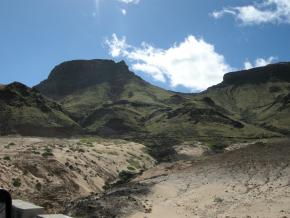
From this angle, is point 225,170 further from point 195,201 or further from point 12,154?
point 12,154

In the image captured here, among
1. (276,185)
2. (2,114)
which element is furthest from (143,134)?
(276,185)

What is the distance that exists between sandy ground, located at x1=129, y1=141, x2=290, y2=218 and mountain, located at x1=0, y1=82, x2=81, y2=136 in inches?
2115

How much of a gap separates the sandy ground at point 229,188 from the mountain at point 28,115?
176 ft

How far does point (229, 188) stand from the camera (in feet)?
123

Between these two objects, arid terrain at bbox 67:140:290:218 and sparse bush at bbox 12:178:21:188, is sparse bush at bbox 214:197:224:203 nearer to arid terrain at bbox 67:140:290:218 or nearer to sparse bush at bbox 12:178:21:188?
arid terrain at bbox 67:140:290:218

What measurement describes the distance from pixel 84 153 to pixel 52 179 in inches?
593

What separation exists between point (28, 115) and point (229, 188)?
2730 inches

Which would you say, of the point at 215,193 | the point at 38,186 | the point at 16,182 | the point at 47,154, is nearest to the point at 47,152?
the point at 47,154

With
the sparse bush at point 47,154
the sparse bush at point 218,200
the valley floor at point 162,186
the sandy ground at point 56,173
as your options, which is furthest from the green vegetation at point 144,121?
the sparse bush at point 218,200

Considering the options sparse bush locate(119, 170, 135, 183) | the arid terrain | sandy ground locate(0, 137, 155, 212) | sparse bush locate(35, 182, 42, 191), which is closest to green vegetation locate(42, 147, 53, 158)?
sandy ground locate(0, 137, 155, 212)

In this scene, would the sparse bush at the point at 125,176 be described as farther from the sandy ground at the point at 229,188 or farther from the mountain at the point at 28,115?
the mountain at the point at 28,115

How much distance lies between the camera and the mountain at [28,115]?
9446 centimetres

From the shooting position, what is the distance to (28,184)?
117 ft

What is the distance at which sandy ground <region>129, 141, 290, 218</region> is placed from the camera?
3144 centimetres
